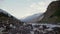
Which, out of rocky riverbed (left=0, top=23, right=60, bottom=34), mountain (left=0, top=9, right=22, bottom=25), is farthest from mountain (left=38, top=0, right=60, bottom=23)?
mountain (left=0, top=9, right=22, bottom=25)

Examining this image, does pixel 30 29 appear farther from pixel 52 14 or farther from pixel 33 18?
pixel 52 14

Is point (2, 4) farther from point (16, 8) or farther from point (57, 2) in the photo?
point (57, 2)

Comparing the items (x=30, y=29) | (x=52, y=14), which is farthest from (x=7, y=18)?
(x=52, y=14)

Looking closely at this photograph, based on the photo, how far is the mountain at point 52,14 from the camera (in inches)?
57.6

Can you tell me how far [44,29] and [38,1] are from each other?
1.31 feet

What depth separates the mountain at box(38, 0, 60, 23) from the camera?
146cm

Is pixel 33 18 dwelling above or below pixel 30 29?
above

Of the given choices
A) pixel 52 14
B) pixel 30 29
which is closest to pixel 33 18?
pixel 30 29

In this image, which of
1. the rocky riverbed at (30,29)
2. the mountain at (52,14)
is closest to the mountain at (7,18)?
the rocky riverbed at (30,29)

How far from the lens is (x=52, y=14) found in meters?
1.47

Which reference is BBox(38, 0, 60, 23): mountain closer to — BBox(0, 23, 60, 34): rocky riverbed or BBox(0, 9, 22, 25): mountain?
BBox(0, 23, 60, 34): rocky riverbed

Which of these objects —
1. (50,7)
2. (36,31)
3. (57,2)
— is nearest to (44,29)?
(36,31)

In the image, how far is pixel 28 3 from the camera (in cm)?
153

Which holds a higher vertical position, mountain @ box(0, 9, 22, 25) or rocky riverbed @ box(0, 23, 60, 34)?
mountain @ box(0, 9, 22, 25)
